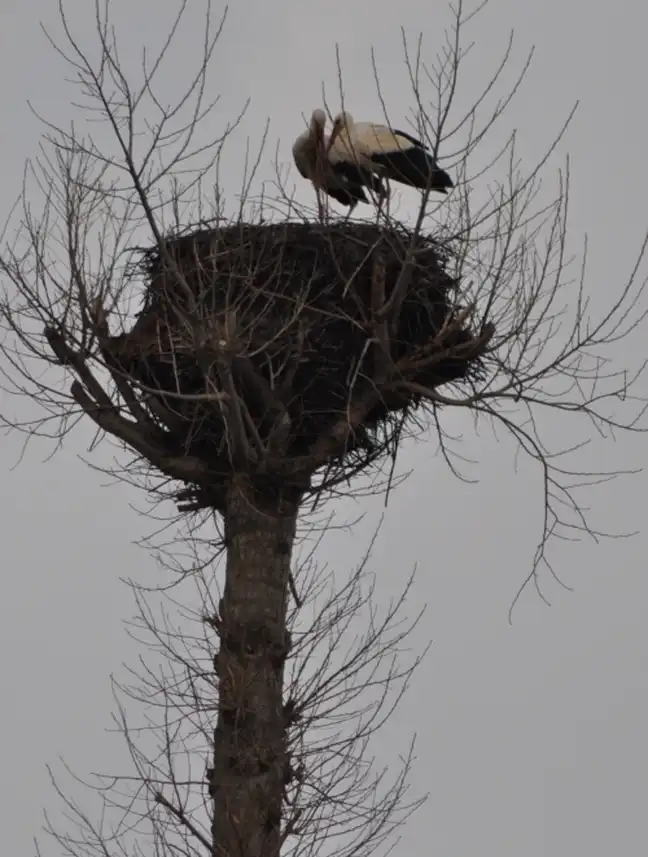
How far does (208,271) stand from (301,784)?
262cm

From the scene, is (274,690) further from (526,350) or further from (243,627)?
(526,350)

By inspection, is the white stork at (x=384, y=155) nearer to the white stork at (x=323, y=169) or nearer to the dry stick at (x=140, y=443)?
the white stork at (x=323, y=169)

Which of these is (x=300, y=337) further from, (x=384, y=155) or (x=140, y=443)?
(x=384, y=155)

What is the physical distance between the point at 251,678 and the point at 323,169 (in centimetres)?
438

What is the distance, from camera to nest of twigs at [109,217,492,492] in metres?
8.34

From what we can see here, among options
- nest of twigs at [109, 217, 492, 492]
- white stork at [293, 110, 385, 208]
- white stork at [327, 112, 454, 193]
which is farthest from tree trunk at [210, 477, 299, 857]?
white stork at [293, 110, 385, 208]

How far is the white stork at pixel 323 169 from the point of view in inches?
441

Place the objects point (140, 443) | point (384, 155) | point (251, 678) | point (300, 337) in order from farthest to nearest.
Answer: point (384, 155) < point (140, 443) < point (300, 337) < point (251, 678)

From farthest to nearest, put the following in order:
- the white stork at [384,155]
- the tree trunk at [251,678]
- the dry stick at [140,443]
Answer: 1. the white stork at [384,155]
2. the dry stick at [140,443]
3. the tree trunk at [251,678]

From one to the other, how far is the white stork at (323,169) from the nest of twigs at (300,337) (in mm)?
2161

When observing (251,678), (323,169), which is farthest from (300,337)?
(323,169)

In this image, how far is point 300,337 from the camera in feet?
27.2

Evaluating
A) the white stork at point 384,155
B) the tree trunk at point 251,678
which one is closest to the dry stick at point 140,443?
the tree trunk at point 251,678

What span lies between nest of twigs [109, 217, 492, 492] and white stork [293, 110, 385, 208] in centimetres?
216
